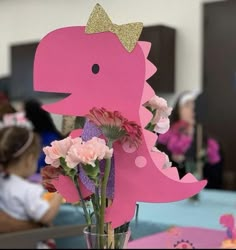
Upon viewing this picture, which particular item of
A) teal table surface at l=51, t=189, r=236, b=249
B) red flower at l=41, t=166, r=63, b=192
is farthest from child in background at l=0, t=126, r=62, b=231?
red flower at l=41, t=166, r=63, b=192

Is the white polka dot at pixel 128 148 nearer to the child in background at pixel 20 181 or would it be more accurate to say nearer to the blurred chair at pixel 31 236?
the blurred chair at pixel 31 236

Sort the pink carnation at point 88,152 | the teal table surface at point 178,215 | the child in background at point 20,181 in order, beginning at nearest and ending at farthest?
the pink carnation at point 88,152 < the teal table surface at point 178,215 < the child in background at point 20,181

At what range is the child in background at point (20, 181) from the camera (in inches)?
71.2

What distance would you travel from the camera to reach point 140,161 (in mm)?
548

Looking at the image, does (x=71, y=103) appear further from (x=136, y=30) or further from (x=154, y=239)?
(x=154, y=239)

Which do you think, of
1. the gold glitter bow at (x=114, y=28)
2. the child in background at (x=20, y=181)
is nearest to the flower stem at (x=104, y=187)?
the gold glitter bow at (x=114, y=28)

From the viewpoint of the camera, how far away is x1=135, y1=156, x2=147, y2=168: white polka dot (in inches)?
21.5

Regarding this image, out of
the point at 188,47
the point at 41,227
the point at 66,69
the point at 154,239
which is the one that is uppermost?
the point at 66,69

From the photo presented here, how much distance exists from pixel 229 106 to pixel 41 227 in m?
2.18

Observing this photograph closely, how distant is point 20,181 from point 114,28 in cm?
140

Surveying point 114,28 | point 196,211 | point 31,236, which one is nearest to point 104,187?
point 114,28

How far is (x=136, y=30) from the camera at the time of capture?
20.8 inches

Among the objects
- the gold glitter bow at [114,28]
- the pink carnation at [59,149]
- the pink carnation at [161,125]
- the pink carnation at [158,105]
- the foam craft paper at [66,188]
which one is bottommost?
the foam craft paper at [66,188]

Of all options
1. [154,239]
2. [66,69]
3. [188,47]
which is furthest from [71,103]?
[188,47]
